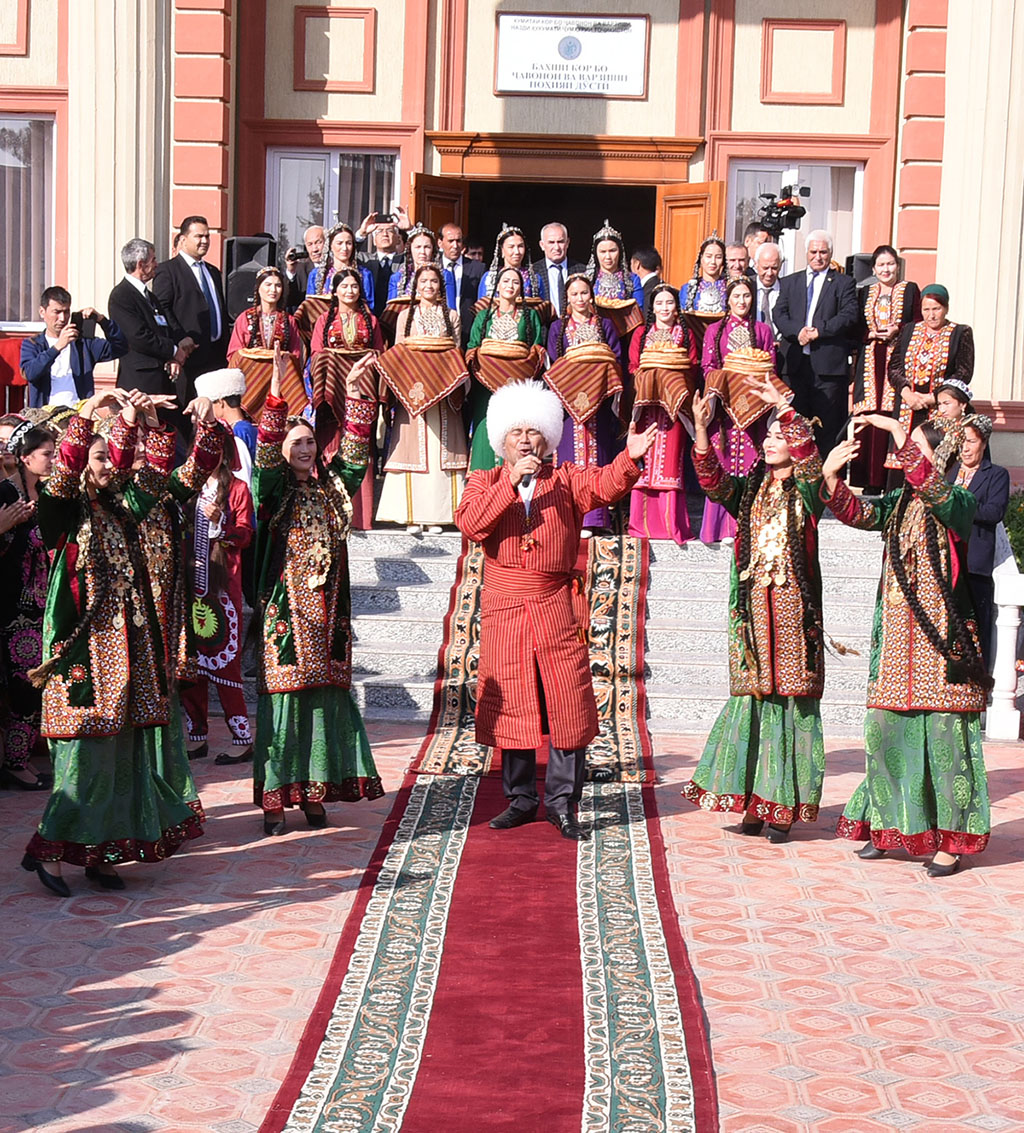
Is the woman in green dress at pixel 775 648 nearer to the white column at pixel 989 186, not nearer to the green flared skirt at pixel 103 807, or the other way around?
the green flared skirt at pixel 103 807

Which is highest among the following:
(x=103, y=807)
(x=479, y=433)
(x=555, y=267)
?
(x=555, y=267)

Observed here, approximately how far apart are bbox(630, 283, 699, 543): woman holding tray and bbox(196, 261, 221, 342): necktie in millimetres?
2826

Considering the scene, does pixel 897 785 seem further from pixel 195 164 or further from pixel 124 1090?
pixel 195 164

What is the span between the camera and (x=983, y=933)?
599 cm

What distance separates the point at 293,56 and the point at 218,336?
444cm

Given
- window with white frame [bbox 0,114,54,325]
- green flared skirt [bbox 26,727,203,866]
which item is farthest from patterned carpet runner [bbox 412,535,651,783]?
window with white frame [bbox 0,114,54,325]

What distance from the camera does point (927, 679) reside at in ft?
21.5

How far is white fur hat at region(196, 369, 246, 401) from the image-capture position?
7.67 m

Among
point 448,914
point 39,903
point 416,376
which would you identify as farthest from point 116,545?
point 416,376

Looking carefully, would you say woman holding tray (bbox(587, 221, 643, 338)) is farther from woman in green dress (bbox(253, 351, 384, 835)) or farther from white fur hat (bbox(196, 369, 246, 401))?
woman in green dress (bbox(253, 351, 384, 835))

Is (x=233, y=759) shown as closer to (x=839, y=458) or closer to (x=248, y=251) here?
(x=839, y=458)

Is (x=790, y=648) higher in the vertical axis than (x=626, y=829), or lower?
higher

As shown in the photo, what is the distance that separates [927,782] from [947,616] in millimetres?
664

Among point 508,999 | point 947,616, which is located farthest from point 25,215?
point 508,999
